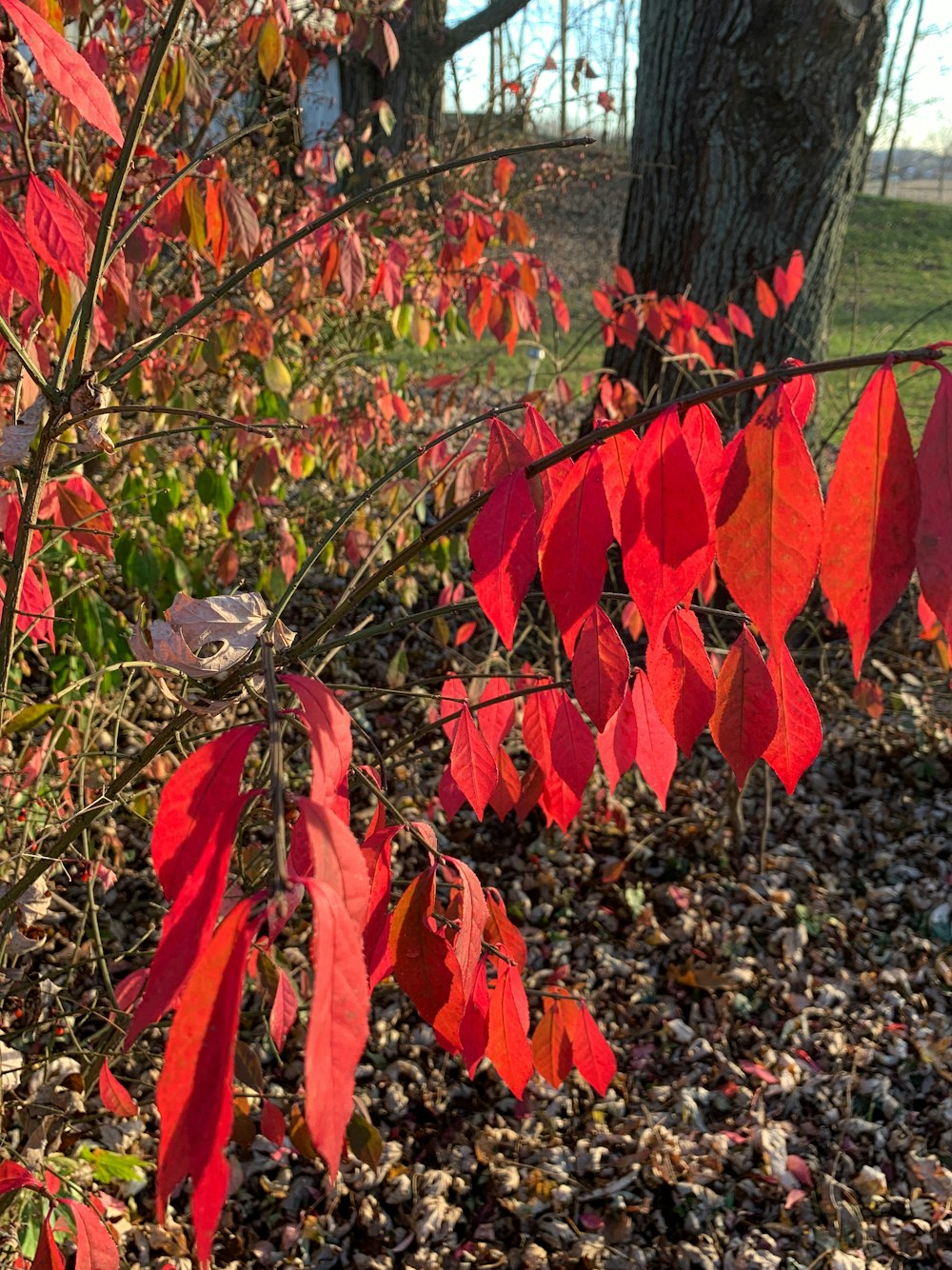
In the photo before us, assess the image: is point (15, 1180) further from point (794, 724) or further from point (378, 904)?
point (794, 724)

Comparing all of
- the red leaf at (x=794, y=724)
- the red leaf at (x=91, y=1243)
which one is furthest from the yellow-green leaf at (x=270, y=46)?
the red leaf at (x=91, y=1243)

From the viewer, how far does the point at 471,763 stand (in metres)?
1.10

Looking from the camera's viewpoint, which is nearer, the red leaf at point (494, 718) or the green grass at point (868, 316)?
the red leaf at point (494, 718)

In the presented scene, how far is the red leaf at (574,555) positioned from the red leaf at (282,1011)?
0.73m

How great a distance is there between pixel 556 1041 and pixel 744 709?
91 cm

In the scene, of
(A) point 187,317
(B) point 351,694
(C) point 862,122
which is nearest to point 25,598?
(A) point 187,317

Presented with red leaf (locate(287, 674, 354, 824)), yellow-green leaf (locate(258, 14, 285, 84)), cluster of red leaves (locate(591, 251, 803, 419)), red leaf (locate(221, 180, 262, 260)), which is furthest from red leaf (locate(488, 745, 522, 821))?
cluster of red leaves (locate(591, 251, 803, 419))

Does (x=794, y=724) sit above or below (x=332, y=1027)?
below

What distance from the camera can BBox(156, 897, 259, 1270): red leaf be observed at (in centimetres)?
43

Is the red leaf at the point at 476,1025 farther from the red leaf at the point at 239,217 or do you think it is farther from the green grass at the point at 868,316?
the green grass at the point at 868,316

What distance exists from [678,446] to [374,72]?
791cm

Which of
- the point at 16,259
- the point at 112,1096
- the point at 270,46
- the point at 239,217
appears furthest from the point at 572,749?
the point at 270,46

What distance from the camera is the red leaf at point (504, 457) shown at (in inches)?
37.0

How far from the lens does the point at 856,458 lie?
0.58 meters
